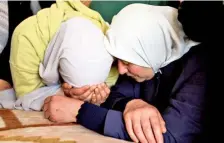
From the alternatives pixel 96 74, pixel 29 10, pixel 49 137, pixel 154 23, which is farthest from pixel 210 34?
pixel 29 10

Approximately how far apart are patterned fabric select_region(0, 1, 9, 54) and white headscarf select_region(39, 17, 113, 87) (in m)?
0.35

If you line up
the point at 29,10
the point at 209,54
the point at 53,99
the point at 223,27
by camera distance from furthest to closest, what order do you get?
the point at 29,10 < the point at 53,99 < the point at 209,54 < the point at 223,27

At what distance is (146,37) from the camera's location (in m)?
1.06

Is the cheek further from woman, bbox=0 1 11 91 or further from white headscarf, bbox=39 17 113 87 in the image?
woman, bbox=0 1 11 91

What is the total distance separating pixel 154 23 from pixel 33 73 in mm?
440

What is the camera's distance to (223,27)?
2.96 ft

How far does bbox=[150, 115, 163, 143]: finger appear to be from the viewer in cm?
93

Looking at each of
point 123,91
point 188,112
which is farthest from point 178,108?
point 123,91

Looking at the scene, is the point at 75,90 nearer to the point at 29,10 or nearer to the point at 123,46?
the point at 123,46

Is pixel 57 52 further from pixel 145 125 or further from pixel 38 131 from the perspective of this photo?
pixel 145 125

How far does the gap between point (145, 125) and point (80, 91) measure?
26 centimetres

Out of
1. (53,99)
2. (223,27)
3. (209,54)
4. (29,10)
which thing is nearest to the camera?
(223,27)

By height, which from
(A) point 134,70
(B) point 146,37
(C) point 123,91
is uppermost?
(B) point 146,37

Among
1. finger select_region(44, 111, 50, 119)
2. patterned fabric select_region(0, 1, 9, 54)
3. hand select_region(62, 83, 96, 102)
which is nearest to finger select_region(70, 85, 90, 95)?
hand select_region(62, 83, 96, 102)
